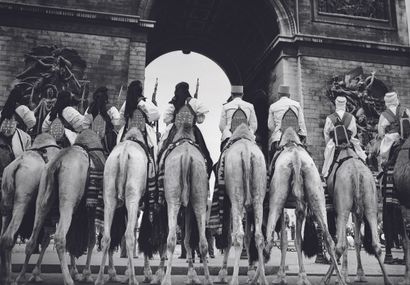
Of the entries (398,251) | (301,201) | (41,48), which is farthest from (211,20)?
(301,201)

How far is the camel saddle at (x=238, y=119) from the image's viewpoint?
23.0 ft

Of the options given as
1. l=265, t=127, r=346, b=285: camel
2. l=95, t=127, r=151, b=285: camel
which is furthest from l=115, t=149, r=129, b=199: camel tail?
l=265, t=127, r=346, b=285: camel

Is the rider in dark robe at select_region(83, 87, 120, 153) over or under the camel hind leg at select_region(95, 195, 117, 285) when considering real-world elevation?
over

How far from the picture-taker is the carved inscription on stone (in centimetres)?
1870

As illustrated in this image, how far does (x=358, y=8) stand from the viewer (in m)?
19.1

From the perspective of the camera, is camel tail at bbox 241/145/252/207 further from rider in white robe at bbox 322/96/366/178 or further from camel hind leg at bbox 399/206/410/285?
camel hind leg at bbox 399/206/410/285

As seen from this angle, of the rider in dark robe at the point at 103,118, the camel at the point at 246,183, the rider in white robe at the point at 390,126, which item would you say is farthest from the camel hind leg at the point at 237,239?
the rider in white robe at the point at 390,126

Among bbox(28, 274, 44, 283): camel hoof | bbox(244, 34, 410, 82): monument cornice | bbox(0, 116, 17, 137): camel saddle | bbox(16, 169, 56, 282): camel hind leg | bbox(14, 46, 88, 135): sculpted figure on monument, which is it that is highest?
bbox(244, 34, 410, 82): monument cornice

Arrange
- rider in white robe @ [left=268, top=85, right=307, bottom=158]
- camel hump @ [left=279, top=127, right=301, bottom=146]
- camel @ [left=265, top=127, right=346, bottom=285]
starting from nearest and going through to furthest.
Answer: camel @ [left=265, top=127, right=346, bottom=285] < camel hump @ [left=279, top=127, right=301, bottom=146] < rider in white robe @ [left=268, top=85, right=307, bottom=158]

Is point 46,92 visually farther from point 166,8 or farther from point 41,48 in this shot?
point 166,8

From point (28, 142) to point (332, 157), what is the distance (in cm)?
523

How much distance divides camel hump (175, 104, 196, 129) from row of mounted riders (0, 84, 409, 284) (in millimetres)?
15

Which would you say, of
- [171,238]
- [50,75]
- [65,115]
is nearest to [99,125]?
[65,115]

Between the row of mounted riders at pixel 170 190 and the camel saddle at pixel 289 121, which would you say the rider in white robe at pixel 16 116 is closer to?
the row of mounted riders at pixel 170 190
